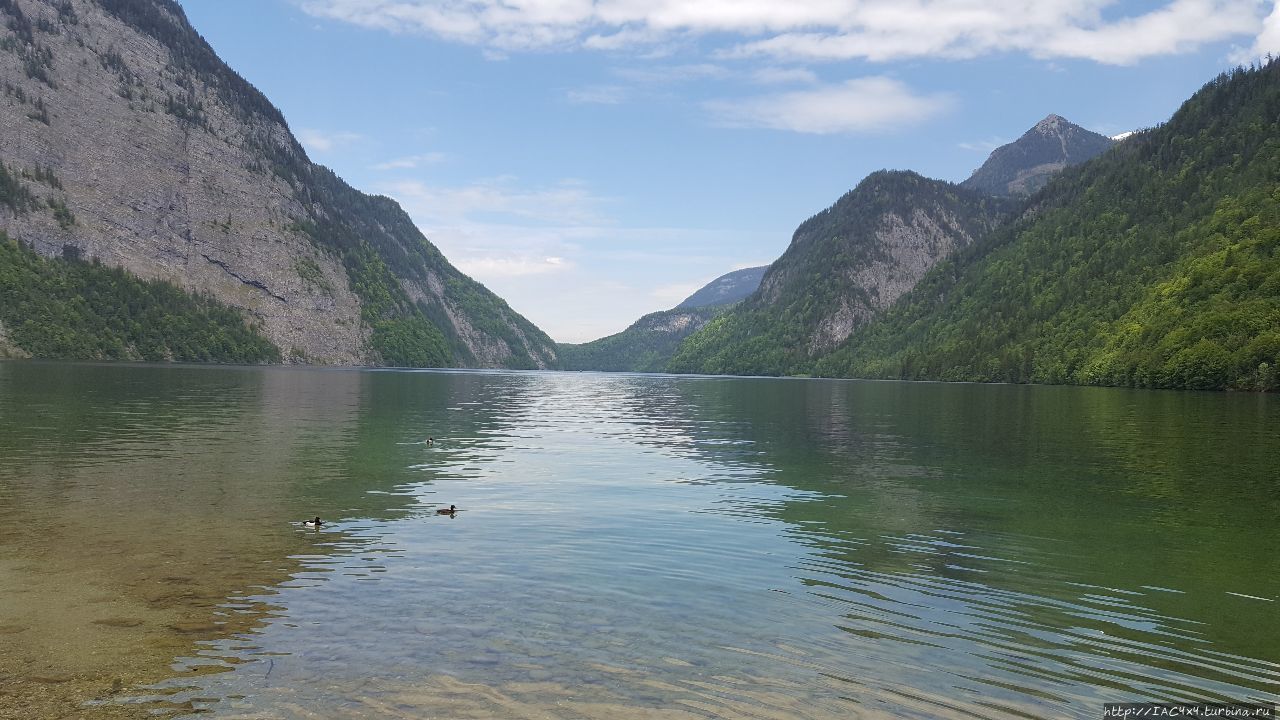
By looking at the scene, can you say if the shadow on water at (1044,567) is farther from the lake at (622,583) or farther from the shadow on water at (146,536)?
the shadow on water at (146,536)

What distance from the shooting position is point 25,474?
37.2m

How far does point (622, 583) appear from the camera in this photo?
21.7m

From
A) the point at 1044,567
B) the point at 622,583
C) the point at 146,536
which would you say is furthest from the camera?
the point at 146,536

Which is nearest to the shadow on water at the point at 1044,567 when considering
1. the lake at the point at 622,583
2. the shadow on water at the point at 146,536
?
the lake at the point at 622,583

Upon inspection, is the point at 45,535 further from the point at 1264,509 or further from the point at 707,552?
the point at 1264,509

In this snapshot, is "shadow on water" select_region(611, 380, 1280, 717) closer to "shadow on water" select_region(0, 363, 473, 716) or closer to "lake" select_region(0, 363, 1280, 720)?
"lake" select_region(0, 363, 1280, 720)

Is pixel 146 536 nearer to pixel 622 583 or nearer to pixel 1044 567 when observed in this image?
pixel 622 583

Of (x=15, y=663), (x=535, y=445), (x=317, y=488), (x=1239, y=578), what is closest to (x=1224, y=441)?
(x=1239, y=578)

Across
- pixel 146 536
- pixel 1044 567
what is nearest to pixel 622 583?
A: pixel 1044 567

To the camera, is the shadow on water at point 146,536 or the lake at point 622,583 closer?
the lake at point 622,583

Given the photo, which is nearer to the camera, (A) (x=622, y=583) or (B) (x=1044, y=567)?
(A) (x=622, y=583)

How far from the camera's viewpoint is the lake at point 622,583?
561 inches

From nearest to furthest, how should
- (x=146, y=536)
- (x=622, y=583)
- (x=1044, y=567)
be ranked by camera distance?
(x=622, y=583), (x=1044, y=567), (x=146, y=536)

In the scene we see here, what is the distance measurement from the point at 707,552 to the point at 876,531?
7417 millimetres
